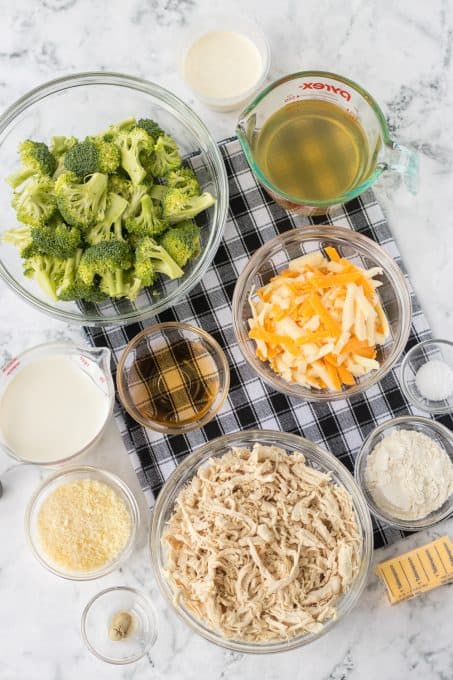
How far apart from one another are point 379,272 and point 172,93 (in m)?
0.90

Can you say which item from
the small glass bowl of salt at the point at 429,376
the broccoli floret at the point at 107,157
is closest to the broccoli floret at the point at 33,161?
the broccoli floret at the point at 107,157

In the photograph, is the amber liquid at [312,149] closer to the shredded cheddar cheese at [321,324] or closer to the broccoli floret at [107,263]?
the shredded cheddar cheese at [321,324]

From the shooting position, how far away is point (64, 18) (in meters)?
2.46

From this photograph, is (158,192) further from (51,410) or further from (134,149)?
(51,410)

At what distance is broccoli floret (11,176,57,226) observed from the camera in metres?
2.05

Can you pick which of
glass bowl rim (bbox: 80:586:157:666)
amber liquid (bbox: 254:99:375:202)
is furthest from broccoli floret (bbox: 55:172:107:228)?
glass bowl rim (bbox: 80:586:157:666)

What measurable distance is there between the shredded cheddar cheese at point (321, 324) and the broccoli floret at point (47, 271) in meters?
0.63

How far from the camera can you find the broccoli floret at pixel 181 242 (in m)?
2.11

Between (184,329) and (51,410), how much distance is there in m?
0.53

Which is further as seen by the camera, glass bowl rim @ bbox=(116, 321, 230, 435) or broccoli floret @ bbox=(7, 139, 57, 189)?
glass bowl rim @ bbox=(116, 321, 230, 435)

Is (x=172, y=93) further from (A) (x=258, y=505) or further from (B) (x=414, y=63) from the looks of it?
(A) (x=258, y=505)

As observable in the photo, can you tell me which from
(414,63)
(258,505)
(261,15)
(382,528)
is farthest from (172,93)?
(382,528)

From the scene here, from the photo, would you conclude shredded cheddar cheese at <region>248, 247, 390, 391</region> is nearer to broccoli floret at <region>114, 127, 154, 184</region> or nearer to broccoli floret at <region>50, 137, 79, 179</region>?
broccoli floret at <region>114, 127, 154, 184</region>

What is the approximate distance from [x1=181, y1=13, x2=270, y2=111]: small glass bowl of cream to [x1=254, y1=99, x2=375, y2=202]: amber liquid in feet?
0.60
